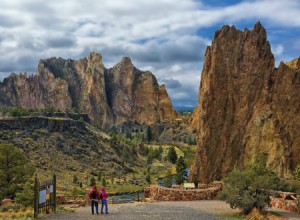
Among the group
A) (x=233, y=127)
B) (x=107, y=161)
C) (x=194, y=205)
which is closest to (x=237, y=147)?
(x=233, y=127)

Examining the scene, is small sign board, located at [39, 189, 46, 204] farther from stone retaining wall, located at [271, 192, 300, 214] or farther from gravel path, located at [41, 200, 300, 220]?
stone retaining wall, located at [271, 192, 300, 214]

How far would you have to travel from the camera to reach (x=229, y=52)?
112 m

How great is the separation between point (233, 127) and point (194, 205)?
240 feet

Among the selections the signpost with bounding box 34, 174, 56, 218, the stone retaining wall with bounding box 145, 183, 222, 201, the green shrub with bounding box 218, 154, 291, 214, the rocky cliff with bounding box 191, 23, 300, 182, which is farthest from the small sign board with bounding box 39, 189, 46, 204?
the rocky cliff with bounding box 191, 23, 300, 182

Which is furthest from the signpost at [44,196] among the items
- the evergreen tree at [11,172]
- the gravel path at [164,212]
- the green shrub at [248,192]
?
the evergreen tree at [11,172]

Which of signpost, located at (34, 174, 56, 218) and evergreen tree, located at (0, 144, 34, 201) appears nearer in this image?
signpost, located at (34, 174, 56, 218)

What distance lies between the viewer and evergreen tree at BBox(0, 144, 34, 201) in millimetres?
45691

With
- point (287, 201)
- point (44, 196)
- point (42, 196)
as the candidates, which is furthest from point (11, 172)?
point (287, 201)

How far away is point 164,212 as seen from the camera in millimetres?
29984

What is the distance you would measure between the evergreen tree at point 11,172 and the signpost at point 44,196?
18.2 metres

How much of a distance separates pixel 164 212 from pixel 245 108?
3153 inches

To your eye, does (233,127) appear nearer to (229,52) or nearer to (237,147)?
(237,147)

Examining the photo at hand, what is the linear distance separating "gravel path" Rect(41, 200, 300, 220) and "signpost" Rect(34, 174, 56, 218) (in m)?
0.71

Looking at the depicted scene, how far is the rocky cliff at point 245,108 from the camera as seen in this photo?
101 m
